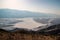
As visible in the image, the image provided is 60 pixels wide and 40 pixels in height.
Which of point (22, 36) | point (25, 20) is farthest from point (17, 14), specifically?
point (22, 36)

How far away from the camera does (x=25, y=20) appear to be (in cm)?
190

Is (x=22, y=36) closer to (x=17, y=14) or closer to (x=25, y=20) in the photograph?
(x=25, y=20)

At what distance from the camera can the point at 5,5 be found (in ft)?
6.43

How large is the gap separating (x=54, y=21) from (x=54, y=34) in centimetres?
20

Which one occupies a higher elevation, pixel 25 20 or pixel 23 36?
pixel 25 20

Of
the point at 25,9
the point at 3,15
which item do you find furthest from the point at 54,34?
the point at 3,15

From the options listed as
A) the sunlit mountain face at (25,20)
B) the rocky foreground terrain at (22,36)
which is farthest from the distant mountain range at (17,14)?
the rocky foreground terrain at (22,36)

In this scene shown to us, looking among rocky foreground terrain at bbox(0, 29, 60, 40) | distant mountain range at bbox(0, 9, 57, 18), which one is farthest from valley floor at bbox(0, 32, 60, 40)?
distant mountain range at bbox(0, 9, 57, 18)

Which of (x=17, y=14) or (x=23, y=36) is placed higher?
(x=17, y=14)

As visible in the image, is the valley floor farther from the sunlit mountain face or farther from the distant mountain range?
the distant mountain range

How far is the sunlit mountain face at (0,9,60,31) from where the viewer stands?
1858 mm

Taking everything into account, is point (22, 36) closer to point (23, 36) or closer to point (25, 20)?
point (23, 36)

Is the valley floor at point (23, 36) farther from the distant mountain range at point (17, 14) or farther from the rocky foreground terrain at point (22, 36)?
the distant mountain range at point (17, 14)

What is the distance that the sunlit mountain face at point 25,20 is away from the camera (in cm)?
186
